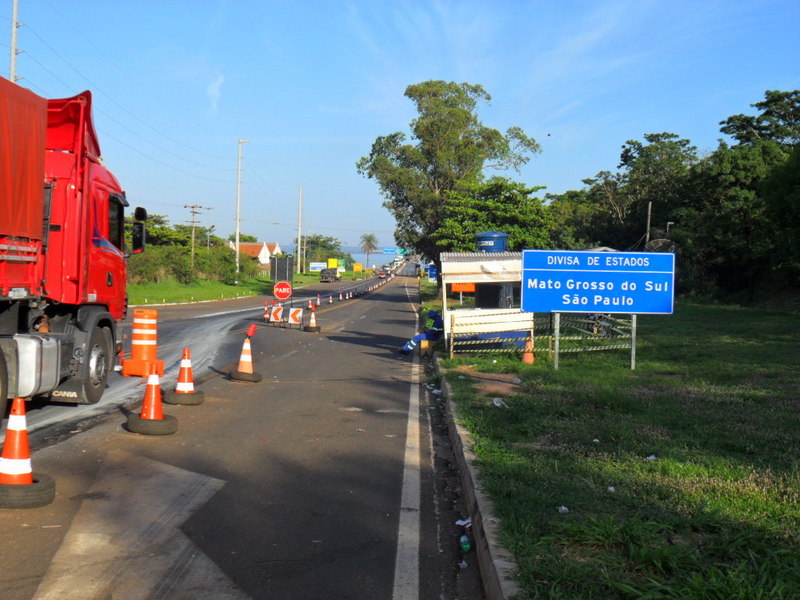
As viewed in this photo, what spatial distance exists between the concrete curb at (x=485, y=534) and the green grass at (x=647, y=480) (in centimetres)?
8

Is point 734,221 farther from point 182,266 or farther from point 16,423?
point 182,266

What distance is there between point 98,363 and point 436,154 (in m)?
46.7

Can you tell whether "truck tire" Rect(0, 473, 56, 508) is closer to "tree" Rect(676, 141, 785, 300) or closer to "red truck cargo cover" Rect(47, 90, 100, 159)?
"red truck cargo cover" Rect(47, 90, 100, 159)

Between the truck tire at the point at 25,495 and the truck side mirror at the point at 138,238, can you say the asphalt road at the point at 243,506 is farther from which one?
the truck side mirror at the point at 138,238

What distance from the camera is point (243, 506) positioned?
19.6ft

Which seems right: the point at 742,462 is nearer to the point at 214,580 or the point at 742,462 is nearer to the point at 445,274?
the point at 214,580

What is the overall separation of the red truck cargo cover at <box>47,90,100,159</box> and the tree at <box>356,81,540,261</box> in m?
45.1

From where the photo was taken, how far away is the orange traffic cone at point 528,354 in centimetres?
1547

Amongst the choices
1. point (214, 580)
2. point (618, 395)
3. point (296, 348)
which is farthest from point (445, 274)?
point (214, 580)

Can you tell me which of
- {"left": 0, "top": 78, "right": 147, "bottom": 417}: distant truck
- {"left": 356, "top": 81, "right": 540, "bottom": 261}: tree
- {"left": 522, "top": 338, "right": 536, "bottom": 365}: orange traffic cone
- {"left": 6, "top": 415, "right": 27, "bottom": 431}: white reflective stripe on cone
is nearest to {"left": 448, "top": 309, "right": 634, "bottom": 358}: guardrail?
{"left": 522, "top": 338, "right": 536, "bottom": 365}: orange traffic cone

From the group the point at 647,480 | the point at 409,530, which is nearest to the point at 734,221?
the point at 647,480

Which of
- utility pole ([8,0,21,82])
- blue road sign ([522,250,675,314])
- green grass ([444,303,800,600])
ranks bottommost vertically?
green grass ([444,303,800,600])

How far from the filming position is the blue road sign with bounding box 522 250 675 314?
14547mm

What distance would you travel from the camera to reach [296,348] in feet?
65.7
